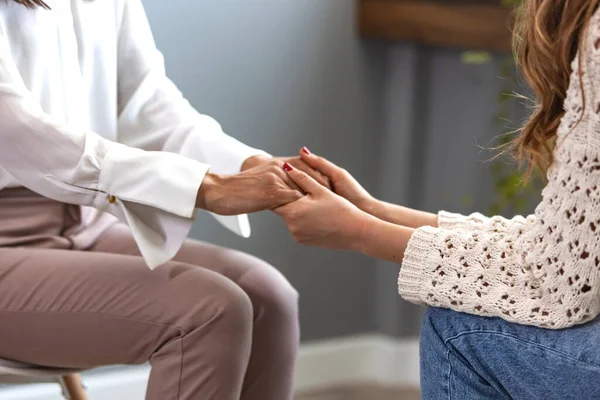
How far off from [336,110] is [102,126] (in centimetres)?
94

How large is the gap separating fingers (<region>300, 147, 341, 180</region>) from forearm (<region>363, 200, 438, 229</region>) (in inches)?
3.1

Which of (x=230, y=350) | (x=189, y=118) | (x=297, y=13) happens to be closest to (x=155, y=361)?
(x=230, y=350)

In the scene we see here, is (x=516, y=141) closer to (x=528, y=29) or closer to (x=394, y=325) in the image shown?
(x=528, y=29)

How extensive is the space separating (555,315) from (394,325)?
143 cm

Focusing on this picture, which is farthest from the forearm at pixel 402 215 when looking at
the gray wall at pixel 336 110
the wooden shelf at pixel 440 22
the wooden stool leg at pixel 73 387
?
the wooden shelf at pixel 440 22

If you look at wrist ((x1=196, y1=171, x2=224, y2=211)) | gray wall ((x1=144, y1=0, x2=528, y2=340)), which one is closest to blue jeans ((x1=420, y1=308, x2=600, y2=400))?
wrist ((x1=196, y1=171, x2=224, y2=211))

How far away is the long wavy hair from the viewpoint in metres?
1.13

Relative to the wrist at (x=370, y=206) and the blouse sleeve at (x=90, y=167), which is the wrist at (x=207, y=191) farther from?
the wrist at (x=370, y=206)

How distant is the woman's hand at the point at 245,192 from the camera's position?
1349 mm

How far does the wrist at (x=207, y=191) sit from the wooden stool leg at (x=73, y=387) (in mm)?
413

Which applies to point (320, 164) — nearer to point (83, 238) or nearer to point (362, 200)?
point (362, 200)

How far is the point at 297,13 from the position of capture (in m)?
2.27

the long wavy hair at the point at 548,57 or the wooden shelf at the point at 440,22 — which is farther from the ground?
the long wavy hair at the point at 548,57

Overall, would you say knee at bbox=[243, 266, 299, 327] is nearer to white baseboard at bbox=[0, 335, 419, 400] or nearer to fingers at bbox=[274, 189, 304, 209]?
fingers at bbox=[274, 189, 304, 209]
